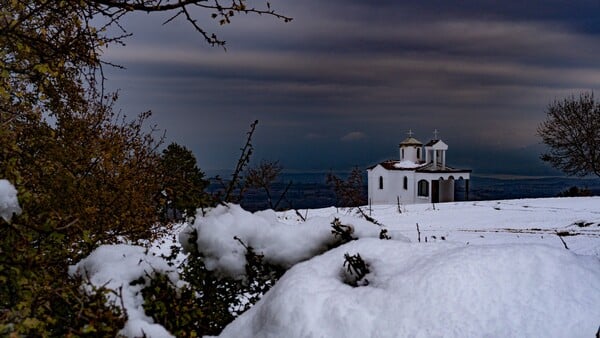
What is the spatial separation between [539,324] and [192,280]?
265 centimetres

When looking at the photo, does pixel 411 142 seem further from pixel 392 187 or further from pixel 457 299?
pixel 457 299

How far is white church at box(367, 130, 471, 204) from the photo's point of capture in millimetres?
48500

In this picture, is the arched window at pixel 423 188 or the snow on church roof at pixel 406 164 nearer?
the snow on church roof at pixel 406 164

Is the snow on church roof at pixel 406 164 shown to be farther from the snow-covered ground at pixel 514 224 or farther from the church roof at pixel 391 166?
the snow-covered ground at pixel 514 224

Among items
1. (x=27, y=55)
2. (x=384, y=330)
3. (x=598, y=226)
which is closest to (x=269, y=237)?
(x=384, y=330)

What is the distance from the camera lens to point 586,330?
108 inches

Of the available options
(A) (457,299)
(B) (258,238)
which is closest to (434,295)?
(A) (457,299)

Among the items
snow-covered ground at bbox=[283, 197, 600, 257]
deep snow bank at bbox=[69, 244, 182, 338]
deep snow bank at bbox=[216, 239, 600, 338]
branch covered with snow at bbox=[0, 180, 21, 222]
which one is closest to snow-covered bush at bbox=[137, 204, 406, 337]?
deep snow bank at bbox=[69, 244, 182, 338]

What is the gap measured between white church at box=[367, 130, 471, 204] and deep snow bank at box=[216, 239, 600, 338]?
45.2 m

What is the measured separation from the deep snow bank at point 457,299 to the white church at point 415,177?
45.2 metres

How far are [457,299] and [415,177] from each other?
46770mm

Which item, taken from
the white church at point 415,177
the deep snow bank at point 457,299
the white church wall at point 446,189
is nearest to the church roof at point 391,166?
the white church at point 415,177

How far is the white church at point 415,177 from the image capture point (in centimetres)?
4850

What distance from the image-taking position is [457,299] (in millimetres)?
2895
